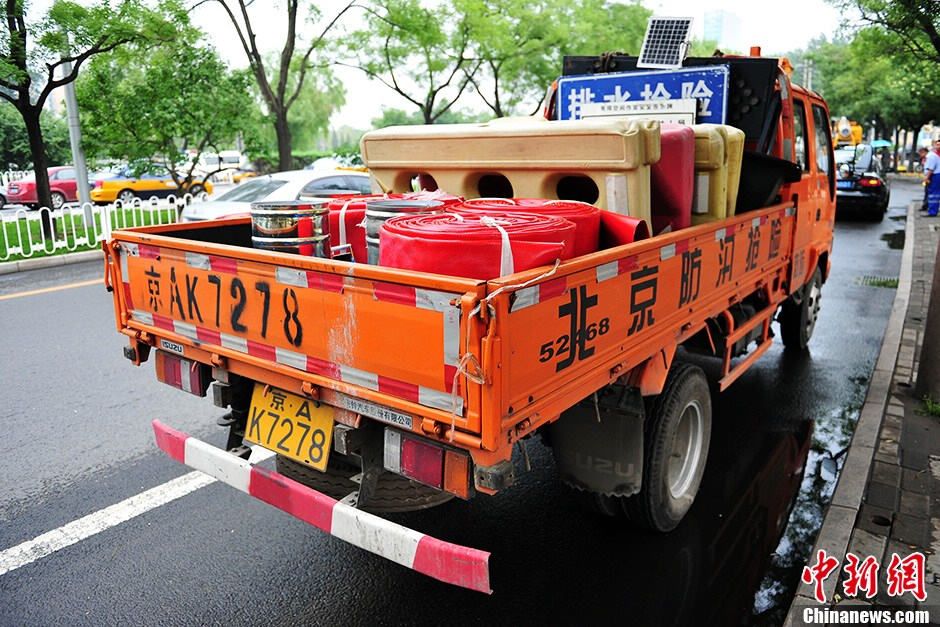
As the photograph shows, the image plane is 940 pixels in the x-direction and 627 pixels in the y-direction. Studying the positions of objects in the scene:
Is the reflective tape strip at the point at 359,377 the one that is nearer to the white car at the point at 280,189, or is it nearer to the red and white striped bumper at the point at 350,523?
the red and white striped bumper at the point at 350,523

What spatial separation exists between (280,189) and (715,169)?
7.46 metres

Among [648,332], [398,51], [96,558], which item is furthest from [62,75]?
[648,332]

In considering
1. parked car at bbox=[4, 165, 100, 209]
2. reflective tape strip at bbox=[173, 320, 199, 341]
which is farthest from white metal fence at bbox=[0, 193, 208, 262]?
reflective tape strip at bbox=[173, 320, 199, 341]

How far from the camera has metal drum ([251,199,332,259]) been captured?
3.08 meters

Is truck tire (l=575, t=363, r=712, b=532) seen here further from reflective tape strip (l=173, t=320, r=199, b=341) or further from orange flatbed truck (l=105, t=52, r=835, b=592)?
reflective tape strip (l=173, t=320, r=199, b=341)

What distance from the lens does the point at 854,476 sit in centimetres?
417

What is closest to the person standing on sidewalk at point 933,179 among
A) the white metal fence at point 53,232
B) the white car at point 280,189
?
the white car at point 280,189

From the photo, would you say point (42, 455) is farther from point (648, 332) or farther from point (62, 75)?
point (62, 75)

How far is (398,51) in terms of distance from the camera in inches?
844

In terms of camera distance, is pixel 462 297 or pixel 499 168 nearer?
pixel 462 297

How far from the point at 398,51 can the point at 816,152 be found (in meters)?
17.5

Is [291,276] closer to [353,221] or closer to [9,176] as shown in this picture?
[353,221]

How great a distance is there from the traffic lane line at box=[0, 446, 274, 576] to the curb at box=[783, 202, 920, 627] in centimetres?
273

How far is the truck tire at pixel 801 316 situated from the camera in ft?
21.4
